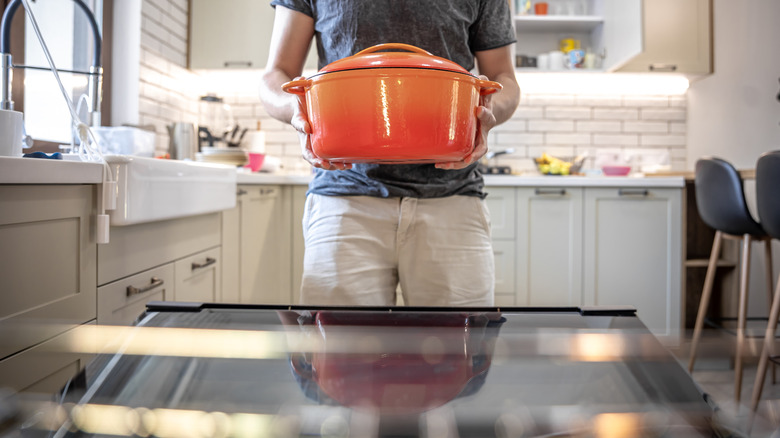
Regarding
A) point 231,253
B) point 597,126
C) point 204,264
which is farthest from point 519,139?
point 204,264

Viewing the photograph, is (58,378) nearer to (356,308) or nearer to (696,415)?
(356,308)

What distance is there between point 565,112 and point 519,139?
32cm

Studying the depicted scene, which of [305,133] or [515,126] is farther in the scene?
[515,126]

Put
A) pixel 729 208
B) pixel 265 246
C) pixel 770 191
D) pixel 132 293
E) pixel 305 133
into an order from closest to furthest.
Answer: pixel 305 133
pixel 132 293
pixel 770 191
pixel 729 208
pixel 265 246

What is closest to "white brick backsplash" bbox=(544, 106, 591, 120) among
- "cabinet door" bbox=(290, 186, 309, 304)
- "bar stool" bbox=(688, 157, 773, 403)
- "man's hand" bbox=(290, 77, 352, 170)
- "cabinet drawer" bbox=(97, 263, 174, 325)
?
"bar stool" bbox=(688, 157, 773, 403)

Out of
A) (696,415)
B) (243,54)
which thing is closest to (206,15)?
(243,54)

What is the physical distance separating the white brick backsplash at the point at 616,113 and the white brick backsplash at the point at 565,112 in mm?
67

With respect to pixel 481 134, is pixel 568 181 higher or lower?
higher

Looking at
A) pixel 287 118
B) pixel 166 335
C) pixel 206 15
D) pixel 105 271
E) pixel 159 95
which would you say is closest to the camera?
pixel 166 335

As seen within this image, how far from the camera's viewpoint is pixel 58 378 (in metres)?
0.38

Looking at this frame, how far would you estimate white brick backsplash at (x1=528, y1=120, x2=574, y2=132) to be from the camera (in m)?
3.53

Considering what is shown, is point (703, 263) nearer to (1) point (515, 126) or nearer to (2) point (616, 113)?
(2) point (616, 113)

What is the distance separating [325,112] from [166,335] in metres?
0.30

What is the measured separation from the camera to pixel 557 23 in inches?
133
